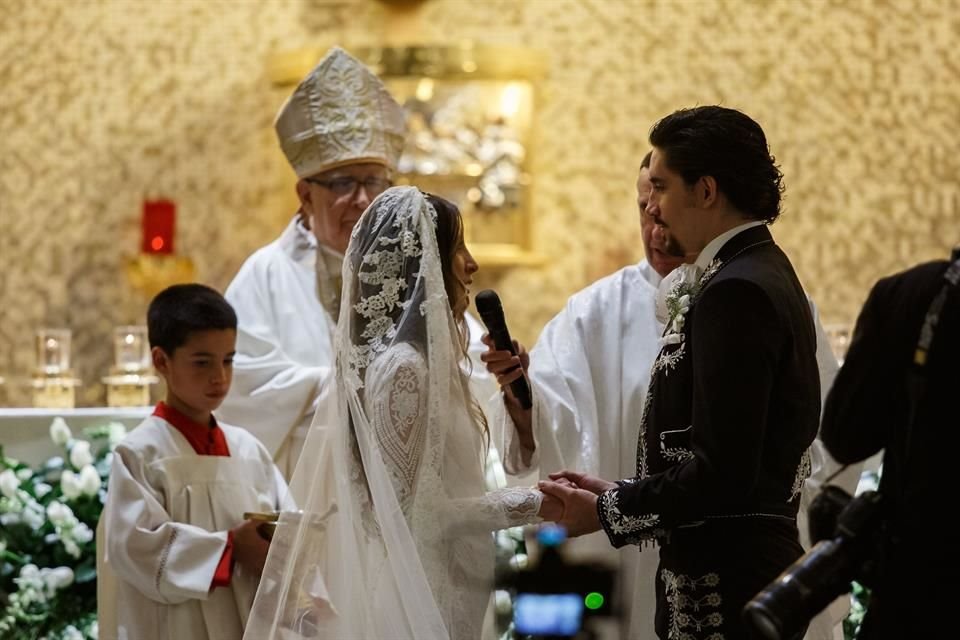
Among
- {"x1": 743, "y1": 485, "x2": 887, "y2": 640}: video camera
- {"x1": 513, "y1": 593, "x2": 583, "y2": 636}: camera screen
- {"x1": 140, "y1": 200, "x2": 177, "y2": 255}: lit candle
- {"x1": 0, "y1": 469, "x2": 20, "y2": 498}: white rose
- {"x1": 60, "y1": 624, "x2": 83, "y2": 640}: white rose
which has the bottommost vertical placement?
{"x1": 60, "y1": 624, "x2": 83, "y2": 640}: white rose

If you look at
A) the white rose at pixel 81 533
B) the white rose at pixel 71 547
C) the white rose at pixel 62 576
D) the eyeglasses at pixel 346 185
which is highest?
the eyeglasses at pixel 346 185

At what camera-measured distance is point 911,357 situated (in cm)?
228

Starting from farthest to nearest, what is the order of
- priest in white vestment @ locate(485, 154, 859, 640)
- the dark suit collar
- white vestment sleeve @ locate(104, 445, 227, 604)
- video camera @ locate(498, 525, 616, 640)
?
1. priest in white vestment @ locate(485, 154, 859, 640)
2. white vestment sleeve @ locate(104, 445, 227, 604)
3. the dark suit collar
4. video camera @ locate(498, 525, 616, 640)

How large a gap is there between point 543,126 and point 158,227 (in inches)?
83.0

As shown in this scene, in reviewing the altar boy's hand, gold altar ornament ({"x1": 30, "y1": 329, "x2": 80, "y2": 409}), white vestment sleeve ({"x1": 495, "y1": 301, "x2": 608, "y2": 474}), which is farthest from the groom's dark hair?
gold altar ornament ({"x1": 30, "y1": 329, "x2": 80, "y2": 409})

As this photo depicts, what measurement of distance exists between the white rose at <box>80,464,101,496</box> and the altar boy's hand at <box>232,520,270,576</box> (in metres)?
1.25

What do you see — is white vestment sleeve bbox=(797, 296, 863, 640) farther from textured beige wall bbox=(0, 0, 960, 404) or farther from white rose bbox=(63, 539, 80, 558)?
textured beige wall bbox=(0, 0, 960, 404)

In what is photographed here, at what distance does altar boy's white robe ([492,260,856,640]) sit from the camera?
3.83m

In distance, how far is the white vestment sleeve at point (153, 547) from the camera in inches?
143

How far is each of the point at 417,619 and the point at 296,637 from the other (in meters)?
0.33

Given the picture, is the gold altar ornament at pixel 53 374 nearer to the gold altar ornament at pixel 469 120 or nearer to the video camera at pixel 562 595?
the gold altar ornament at pixel 469 120

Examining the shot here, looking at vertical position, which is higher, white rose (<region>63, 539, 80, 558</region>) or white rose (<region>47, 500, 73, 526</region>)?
white rose (<region>47, 500, 73, 526</region>)

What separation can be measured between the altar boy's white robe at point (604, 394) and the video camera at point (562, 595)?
210cm

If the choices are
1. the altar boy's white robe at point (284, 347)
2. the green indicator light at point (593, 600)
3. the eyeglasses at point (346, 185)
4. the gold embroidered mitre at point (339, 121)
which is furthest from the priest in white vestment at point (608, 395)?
the green indicator light at point (593, 600)
